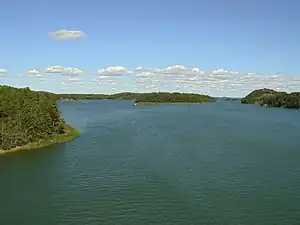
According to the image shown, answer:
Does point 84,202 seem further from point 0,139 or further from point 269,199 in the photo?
point 0,139

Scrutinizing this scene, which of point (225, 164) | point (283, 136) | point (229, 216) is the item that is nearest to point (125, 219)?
point (229, 216)

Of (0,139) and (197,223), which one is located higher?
(0,139)

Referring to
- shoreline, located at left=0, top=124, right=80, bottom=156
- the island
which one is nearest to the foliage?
the island

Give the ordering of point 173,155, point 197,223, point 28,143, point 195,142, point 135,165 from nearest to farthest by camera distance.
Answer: point 197,223 < point 135,165 < point 173,155 < point 28,143 < point 195,142

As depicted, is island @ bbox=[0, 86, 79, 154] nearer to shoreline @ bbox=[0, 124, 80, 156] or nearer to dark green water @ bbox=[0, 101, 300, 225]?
shoreline @ bbox=[0, 124, 80, 156]


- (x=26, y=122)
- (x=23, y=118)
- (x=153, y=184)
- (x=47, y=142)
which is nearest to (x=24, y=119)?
(x=23, y=118)

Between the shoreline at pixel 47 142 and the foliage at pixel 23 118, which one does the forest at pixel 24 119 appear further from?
the shoreline at pixel 47 142

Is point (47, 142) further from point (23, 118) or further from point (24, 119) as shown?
point (23, 118)
